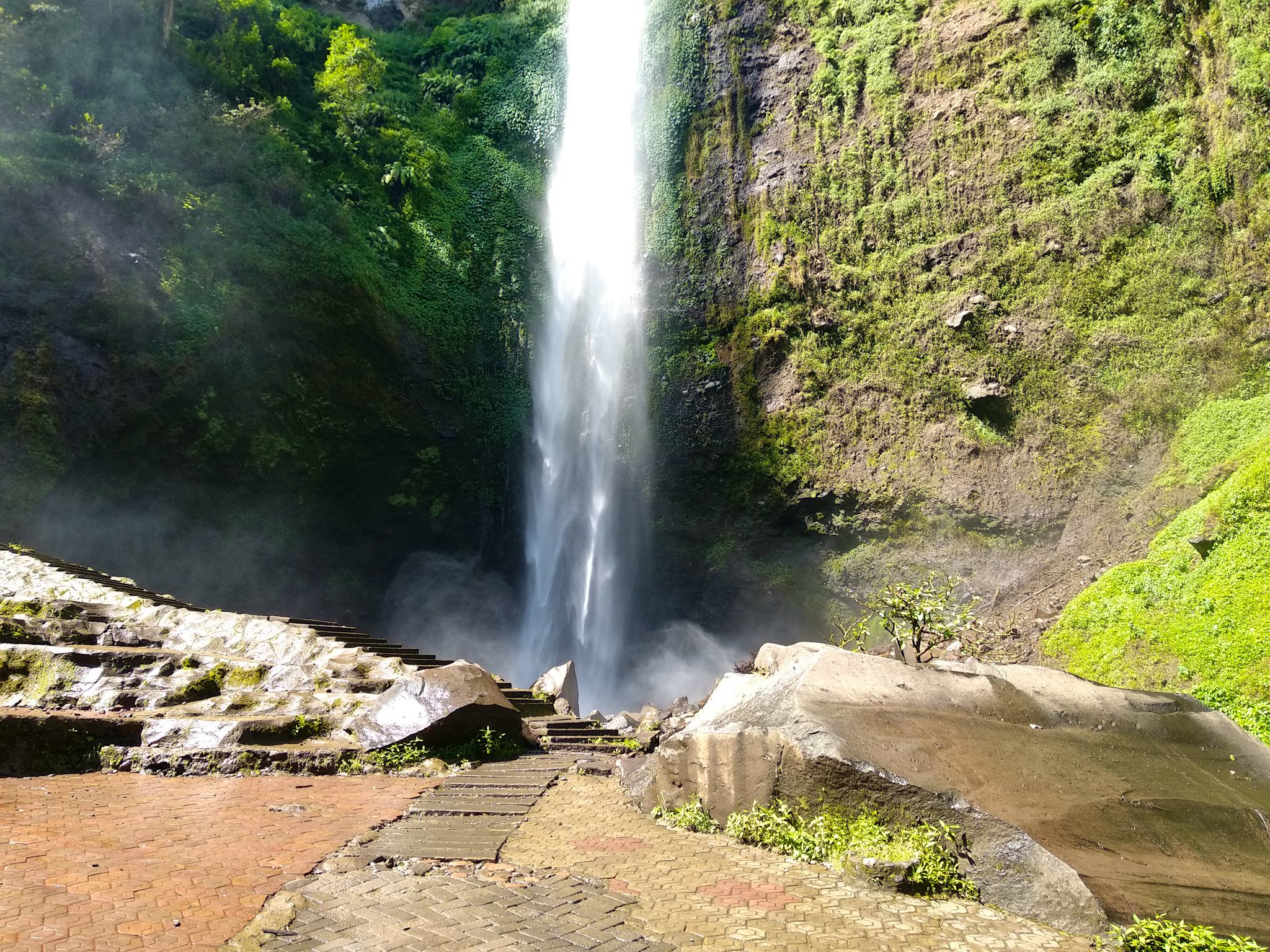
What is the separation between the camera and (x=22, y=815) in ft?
17.8

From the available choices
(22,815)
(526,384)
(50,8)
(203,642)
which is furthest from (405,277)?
(22,815)

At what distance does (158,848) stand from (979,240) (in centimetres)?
2145

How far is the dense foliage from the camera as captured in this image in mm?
17312

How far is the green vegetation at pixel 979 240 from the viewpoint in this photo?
1809cm

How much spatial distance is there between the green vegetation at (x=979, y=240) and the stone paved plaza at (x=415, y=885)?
16617 mm

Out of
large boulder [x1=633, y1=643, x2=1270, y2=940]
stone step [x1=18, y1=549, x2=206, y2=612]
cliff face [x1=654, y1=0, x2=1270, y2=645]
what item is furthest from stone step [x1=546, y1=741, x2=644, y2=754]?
cliff face [x1=654, y1=0, x2=1270, y2=645]

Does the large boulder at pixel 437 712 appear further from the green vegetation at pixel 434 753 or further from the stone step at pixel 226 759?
the stone step at pixel 226 759

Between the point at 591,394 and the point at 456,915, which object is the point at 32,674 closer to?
the point at 456,915

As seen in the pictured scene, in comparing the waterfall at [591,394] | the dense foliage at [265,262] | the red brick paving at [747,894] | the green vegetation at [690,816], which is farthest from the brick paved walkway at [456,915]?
the waterfall at [591,394]

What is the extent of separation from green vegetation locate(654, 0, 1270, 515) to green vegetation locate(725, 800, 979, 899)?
15962 mm

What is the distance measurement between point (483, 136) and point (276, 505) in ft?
48.6

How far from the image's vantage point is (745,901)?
14.4 ft

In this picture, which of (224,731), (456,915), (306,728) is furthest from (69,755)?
(456,915)

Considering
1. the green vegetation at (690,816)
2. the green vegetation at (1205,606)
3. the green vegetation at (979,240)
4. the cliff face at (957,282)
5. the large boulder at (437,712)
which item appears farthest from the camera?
the green vegetation at (979,240)
